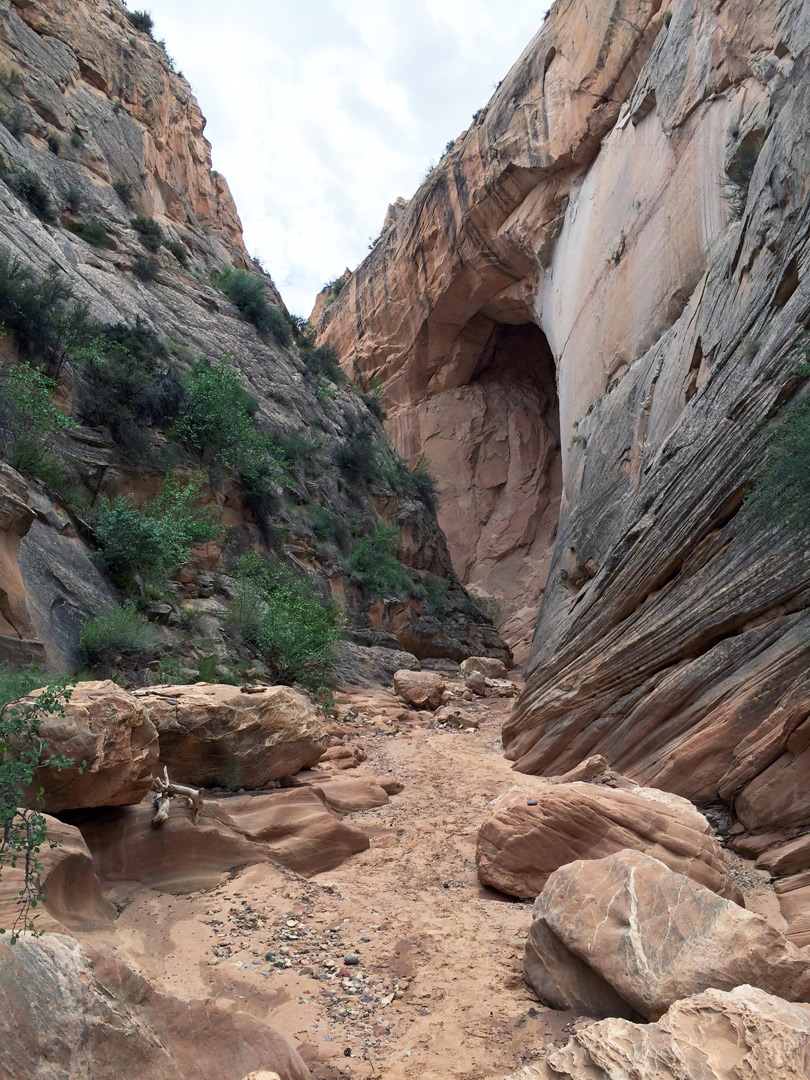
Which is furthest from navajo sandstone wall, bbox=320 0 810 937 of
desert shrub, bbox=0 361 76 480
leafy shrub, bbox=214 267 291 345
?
desert shrub, bbox=0 361 76 480

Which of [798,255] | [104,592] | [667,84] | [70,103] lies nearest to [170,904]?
[104,592]

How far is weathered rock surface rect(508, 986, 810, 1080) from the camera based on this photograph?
2.38 meters

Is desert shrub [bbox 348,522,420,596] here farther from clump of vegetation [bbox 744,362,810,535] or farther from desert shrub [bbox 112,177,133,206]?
clump of vegetation [bbox 744,362,810,535]

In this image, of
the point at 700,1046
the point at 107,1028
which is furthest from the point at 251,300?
the point at 700,1046

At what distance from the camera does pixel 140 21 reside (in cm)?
2391

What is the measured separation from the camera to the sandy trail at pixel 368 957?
11.3 ft

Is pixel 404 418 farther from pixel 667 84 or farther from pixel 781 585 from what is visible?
pixel 781 585

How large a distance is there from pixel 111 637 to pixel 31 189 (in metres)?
12.5

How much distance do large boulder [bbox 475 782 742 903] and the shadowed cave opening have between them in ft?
72.3

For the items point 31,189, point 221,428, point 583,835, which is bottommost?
point 583,835

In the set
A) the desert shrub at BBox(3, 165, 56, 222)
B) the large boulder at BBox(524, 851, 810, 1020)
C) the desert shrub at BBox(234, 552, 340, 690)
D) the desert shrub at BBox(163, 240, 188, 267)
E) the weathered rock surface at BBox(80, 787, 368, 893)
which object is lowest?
the weathered rock surface at BBox(80, 787, 368, 893)

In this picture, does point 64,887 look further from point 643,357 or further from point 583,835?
point 643,357

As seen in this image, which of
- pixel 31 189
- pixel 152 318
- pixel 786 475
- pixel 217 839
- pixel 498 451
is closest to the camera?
pixel 217 839

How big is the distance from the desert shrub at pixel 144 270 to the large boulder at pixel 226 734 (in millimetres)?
13978
